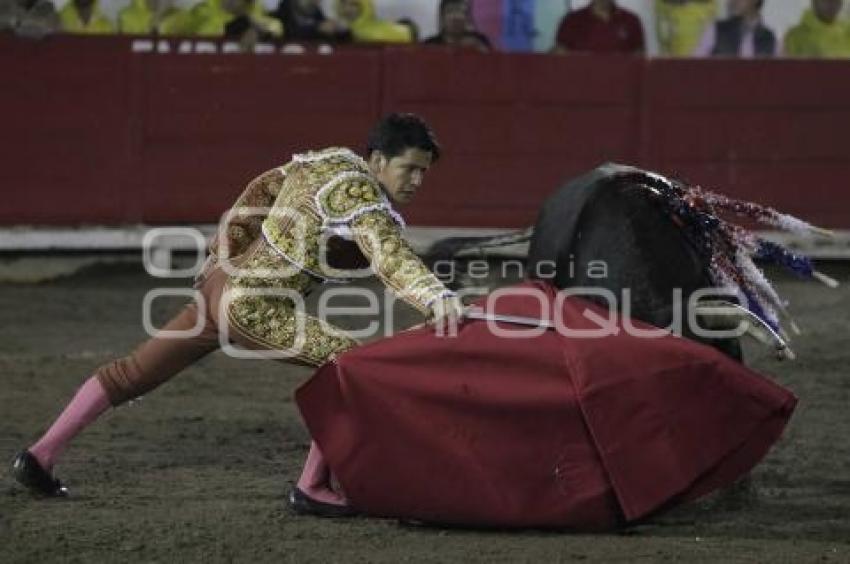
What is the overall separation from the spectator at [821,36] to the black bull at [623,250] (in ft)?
17.9

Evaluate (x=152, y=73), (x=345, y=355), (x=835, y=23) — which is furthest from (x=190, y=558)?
(x=835, y=23)

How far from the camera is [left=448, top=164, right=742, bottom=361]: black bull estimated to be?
502 cm

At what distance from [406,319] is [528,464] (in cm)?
398

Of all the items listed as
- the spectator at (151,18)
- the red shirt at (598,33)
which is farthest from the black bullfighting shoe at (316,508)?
the red shirt at (598,33)

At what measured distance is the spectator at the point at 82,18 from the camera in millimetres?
9867

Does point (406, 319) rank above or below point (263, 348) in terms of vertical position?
below

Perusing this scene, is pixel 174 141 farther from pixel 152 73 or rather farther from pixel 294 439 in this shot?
pixel 294 439

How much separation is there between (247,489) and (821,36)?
6.14m

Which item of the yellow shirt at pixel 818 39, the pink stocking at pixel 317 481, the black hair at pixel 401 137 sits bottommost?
the pink stocking at pixel 317 481

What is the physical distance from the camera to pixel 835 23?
34.2 feet

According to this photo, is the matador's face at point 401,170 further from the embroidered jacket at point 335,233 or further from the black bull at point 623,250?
the black bull at point 623,250

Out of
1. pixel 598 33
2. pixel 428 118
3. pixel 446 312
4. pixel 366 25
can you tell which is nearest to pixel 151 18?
pixel 366 25

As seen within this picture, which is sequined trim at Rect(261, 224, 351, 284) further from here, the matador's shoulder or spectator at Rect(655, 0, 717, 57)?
spectator at Rect(655, 0, 717, 57)

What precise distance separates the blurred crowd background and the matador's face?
5.12 m
